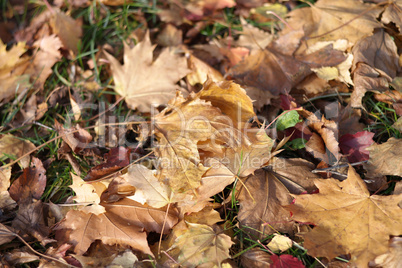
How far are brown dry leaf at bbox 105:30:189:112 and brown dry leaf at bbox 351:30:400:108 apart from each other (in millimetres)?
973

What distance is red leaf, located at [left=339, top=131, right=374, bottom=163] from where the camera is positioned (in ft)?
5.19

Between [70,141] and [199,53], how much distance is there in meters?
0.97

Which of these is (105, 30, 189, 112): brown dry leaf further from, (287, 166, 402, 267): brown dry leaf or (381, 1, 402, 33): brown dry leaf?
(381, 1, 402, 33): brown dry leaf

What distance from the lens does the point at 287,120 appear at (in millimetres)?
1635

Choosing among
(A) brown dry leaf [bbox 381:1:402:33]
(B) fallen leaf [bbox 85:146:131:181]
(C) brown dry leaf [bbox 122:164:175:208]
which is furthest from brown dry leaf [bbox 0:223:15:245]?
(A) brown dry leaf [bbox 381:1:402:33]

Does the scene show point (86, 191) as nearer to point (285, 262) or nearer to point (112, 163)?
point (112, 163)

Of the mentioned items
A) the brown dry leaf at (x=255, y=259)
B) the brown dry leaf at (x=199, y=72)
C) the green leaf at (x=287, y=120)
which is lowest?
the brown dry leaf at (x=255, y=259)

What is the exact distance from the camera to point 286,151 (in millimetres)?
1717

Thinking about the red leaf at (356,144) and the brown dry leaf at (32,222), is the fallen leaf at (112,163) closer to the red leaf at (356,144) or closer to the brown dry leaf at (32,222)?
the brown dry leaf at (32,222)

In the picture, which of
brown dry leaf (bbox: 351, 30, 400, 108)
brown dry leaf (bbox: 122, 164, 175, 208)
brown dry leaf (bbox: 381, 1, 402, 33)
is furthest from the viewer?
brown dry leaf (bbox: 381, 1, 402, 33)

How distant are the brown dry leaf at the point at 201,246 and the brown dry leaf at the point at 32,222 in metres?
0.65

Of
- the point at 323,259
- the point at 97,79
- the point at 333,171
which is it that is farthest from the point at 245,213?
the point at 97,79

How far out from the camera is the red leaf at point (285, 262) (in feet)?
4.37

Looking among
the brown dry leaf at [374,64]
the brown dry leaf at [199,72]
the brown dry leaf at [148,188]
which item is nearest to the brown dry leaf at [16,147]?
the brown dry leaf at [148,188]
